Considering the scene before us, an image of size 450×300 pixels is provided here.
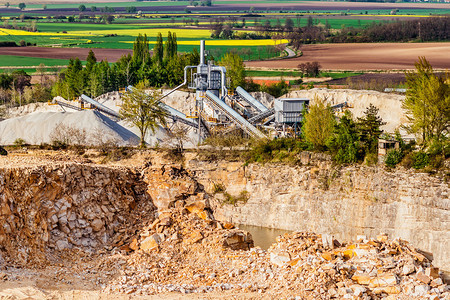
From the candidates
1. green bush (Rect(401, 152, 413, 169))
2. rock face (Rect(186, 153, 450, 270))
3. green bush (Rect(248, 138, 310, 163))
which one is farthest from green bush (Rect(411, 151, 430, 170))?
green bush (Rect(248, 138, 310, 163))

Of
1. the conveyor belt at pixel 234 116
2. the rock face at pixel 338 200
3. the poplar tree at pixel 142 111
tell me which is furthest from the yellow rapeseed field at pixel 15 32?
the rock face at pixel 338 200

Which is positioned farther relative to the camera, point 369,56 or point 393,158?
point 369,56

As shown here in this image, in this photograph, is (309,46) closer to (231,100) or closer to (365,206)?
(231,100)

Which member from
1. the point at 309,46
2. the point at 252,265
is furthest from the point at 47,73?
the point at 252,265

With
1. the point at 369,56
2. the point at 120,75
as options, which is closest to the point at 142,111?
the point at 120,75

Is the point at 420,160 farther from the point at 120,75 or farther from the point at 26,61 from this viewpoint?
the point at 26,61

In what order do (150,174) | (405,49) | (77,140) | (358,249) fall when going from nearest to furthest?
(358,249) < (150,174) < (77,140) < (405,49)
